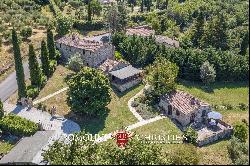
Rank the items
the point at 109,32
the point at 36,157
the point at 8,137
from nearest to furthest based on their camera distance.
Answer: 1. the point at 36,157
2. the point at 8,137
3. the point at 109,32

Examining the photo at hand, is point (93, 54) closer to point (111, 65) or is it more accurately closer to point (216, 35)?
point (111, 65)

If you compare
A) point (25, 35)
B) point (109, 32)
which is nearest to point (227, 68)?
point (109, 32)

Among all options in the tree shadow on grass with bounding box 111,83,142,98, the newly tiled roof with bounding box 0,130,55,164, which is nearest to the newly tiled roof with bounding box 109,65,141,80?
the tree shadow on grass with bounding box 111,83,142,98

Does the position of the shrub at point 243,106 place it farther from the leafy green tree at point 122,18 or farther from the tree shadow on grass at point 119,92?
the leafy green tree at point 122,18

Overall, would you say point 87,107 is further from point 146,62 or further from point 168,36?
point 168,36

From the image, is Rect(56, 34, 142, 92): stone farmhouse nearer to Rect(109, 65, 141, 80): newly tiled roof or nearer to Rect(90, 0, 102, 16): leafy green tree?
Rect(109, 65, 141, 80): newly tiled roof

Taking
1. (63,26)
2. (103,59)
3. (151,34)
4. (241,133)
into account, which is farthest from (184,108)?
(63,26)

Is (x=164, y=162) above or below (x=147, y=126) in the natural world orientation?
above
